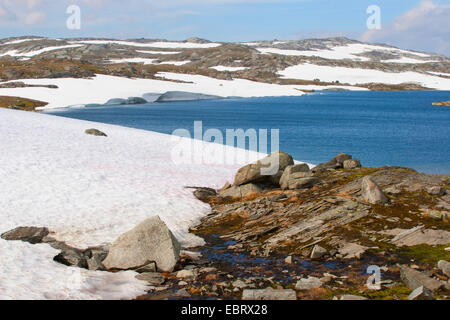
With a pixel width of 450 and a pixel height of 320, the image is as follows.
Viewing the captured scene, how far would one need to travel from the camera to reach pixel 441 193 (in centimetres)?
1955

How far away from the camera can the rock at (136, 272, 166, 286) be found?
14.0 m

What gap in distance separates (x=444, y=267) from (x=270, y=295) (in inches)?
213

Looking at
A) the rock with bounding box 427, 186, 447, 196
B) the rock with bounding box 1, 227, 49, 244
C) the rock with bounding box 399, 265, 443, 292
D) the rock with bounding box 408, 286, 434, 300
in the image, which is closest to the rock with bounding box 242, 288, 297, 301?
the rock with bounding box 408, 286, 434, 300

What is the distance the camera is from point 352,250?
15656 mm

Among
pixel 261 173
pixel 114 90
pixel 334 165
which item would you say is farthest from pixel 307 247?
pixel 114 90

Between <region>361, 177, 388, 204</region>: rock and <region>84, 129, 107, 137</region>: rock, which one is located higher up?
<region>84, 129, 107, 137</region>: rock

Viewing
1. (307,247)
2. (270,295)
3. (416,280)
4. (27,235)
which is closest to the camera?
(270,295)

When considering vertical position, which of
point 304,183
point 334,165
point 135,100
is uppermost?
point 135,100

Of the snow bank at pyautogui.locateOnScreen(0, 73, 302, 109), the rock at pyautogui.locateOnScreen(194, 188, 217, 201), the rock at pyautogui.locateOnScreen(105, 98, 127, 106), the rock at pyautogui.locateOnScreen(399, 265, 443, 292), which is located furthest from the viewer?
the rock at pyautogui.locateOnScreen(105, 98, 127, 106)

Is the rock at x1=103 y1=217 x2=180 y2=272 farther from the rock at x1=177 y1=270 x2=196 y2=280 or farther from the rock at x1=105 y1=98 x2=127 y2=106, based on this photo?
the rock at x1=105 y1=98 x2=127 y2=106

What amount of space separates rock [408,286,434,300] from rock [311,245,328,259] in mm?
4179

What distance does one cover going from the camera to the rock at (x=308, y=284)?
12995mm

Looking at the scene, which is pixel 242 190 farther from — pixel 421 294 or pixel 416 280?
pixel 421 294
